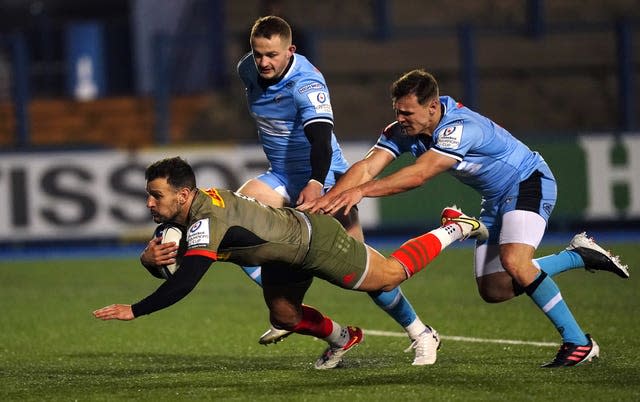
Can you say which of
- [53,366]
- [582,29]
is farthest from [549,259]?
[582,29]

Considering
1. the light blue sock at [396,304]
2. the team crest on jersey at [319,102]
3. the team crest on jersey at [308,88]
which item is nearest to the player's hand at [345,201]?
the light blue sock at [396,304]

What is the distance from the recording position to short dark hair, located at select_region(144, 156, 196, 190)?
7.00 metres

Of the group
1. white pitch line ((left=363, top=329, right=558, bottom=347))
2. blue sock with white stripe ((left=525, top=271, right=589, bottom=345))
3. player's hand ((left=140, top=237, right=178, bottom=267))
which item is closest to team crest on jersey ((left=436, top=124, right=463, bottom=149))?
blue sock with white stripe ((left=525, top=271, right=589, bottom=345))

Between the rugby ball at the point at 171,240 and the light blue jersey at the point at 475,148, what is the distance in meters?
1.66

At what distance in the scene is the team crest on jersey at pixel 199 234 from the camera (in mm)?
6906

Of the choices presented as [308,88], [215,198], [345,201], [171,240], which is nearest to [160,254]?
[171,240]

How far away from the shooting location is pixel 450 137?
303 inches

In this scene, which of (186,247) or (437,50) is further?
(437,50)

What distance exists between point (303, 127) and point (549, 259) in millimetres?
1840

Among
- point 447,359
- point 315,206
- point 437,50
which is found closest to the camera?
point 315,206

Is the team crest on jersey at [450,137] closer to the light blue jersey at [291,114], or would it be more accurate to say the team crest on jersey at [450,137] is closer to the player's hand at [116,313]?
the light blue jersey at [291,114]

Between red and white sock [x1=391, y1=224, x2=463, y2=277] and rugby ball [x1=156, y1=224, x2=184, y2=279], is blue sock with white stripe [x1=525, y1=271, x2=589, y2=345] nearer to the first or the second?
red and white sock [x1=391, y1=224, x2=463, y2=277]

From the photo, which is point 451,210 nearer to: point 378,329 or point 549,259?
point 549,259

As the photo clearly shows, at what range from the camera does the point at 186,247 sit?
7168 millimetres
